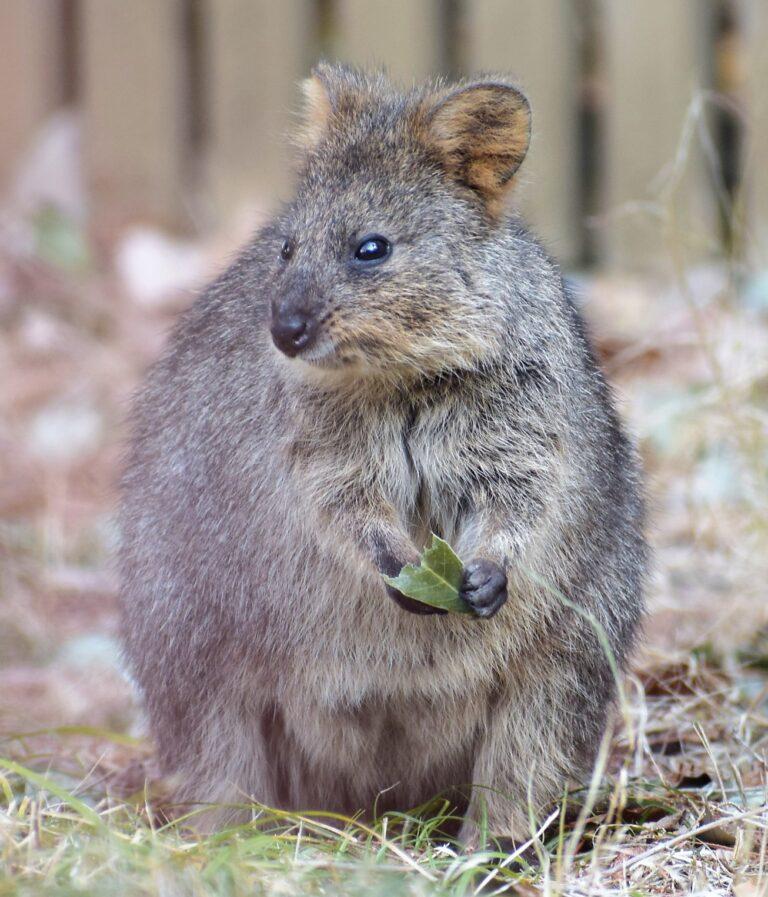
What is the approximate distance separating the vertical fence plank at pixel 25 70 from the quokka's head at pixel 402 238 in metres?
5.55

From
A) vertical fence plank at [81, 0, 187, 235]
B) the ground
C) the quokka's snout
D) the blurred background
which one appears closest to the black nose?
the quokka's snout

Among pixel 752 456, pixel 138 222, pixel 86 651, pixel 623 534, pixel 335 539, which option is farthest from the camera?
pixel 138 222

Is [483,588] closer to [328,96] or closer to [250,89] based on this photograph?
[328,96]

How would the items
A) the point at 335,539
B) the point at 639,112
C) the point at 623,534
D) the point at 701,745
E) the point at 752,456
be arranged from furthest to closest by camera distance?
the point at 639,112, the point at 752,456, the point at 701,745, the point at 623,534, the point at 335,539

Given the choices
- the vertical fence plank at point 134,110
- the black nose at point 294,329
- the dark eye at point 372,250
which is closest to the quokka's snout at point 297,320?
the black nose at point 294,329

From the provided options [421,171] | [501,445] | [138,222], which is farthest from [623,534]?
[138,222]

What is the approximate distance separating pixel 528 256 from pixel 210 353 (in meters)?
1.01

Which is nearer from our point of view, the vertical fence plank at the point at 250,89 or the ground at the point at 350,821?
the ground at the point at 350,821

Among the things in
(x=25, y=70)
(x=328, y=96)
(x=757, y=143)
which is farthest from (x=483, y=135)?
(x=25, y=70)

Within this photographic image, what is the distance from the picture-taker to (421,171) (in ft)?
12.8

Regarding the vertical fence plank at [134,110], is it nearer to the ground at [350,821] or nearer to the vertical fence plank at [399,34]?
the ground at [350,821]

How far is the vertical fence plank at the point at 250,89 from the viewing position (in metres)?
8.69

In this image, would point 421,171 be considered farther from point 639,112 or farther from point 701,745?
point 639,112

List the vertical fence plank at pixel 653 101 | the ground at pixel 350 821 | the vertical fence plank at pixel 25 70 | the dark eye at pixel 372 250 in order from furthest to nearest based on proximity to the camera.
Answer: the vertical fence plank at pixel 25 70
the vertical fence plank at pixel 653 101
the dark eye at pixel 372 250
the ground at pixel 350 821
